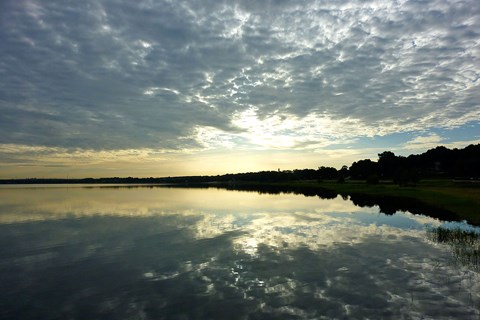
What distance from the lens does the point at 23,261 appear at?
24219 millimetres

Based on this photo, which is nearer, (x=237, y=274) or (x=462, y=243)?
(x=237, y=274)

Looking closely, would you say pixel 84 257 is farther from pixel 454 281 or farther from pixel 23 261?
pixel 454 281

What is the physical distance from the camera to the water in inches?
588

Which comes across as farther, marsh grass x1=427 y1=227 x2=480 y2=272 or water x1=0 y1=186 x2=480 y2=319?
marsh grass x1=427 y1=227 x2=480 y2=272

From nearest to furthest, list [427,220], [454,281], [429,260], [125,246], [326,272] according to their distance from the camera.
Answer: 1. [454,281]
2. [326,272]
3. [429,260]
4. [125,246]
5. [427,220]

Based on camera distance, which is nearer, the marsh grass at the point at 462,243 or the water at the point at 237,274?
the water at the point at 237,274

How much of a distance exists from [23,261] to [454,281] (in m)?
28.8

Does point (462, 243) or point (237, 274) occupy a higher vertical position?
point (462, 243)

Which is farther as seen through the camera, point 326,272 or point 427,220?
point 427,220

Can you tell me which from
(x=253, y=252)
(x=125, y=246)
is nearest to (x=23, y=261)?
(x=125, y=246)

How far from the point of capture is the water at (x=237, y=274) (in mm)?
14938

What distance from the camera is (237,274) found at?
20.3 m

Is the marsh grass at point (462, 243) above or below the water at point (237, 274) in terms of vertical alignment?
above

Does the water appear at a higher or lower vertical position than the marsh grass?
lower
